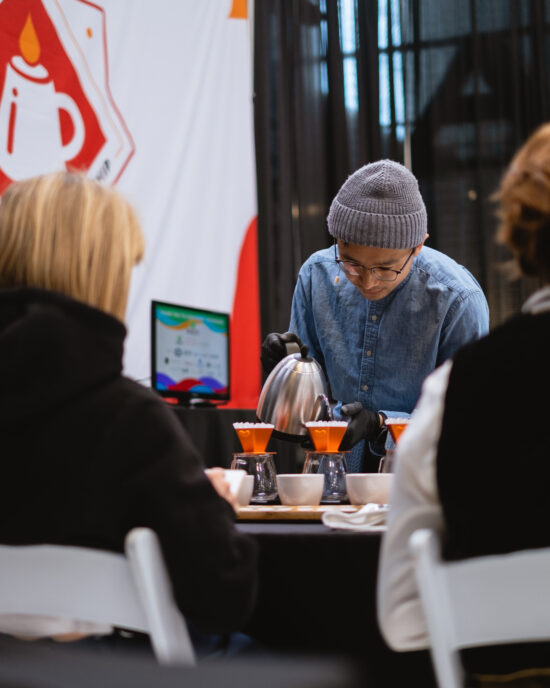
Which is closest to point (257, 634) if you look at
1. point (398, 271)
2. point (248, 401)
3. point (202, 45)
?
point (398, 271)

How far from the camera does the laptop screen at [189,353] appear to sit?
11.2 ft

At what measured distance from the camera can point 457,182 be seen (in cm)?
433

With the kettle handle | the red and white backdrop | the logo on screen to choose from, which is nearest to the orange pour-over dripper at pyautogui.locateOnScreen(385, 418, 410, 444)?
the kettle handle

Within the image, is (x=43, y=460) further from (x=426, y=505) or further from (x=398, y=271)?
(x=398, y=271)

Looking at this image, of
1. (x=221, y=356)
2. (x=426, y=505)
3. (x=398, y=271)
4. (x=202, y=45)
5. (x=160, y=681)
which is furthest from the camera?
(x=202, y=45)

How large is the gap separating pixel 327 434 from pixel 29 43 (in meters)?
2.22

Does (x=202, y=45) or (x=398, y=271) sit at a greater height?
(x=202, y=45)

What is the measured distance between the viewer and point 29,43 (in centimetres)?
315

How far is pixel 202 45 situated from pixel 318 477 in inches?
120

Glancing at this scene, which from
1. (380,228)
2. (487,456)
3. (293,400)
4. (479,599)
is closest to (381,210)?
(380,228)

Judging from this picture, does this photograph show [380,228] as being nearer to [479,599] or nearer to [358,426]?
[358,426]

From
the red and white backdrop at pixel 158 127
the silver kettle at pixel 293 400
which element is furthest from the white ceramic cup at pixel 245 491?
the red and white backdrop at pixel 158 127

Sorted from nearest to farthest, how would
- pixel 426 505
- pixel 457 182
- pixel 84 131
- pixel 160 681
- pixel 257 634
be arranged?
pixel 160 681
pixel 426 505
pixel 257 634
pixel 84 131
pixel 457 182

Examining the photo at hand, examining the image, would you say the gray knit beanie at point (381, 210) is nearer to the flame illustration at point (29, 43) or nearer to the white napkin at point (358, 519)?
the white napkin at point (358, 519)
